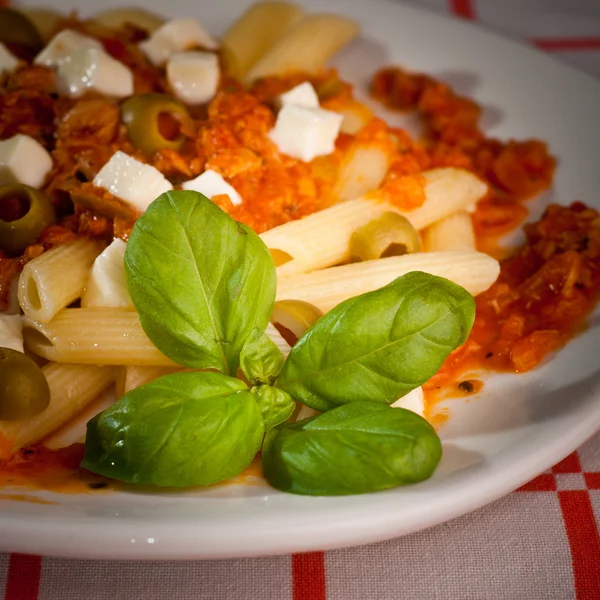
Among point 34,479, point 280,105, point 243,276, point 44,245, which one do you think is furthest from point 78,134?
point 34,479

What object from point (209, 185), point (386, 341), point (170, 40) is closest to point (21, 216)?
point (209, 185)

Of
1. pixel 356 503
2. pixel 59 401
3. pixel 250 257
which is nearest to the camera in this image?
pixel 356 503

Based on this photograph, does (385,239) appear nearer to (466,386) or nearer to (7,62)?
(466,386)

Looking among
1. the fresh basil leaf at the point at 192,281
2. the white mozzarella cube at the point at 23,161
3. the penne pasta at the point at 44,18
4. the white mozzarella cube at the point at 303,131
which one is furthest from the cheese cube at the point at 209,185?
the penne pasta at the point at 44,18

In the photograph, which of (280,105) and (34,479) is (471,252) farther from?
(34,479)

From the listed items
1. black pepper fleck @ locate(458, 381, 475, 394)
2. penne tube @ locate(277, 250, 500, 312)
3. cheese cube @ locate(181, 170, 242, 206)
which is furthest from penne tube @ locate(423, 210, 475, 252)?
cheese cube @ locate(181, 170, 242, 206)

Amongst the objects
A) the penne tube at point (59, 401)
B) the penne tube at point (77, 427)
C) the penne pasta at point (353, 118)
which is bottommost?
the penne tube at point (77, 427)

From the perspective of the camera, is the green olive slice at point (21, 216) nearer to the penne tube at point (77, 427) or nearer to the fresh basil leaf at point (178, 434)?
the penne tube at point (77, 427)

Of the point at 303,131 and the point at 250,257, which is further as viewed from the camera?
the point at 303,131
